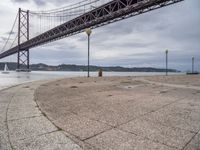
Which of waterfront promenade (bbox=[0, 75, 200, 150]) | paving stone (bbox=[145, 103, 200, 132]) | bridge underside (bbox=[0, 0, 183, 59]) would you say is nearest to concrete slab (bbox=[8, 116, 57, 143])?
waterfront promenade (bbox=[0, 75, 200, 150])

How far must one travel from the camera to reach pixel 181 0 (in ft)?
80.4

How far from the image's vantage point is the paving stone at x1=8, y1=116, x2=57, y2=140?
288 cm

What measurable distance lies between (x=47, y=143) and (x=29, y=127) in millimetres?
811

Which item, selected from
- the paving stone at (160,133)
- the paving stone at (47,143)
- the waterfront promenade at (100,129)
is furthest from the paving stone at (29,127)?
the paving stone at (160,133)

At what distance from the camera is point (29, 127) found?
126 inches

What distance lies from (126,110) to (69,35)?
1764 inches

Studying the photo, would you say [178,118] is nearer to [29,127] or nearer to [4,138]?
[29,127]

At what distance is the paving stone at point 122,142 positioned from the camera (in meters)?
2.51

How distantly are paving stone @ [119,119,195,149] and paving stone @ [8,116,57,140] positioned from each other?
4.50 ft

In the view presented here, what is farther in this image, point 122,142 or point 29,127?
point 29,127

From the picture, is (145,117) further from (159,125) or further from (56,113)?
(56,113)

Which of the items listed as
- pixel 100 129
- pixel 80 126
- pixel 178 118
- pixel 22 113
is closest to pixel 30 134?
pixel 80 126

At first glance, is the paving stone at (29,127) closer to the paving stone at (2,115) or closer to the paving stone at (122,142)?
the paving stone at (2,115)

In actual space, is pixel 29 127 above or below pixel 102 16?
below
